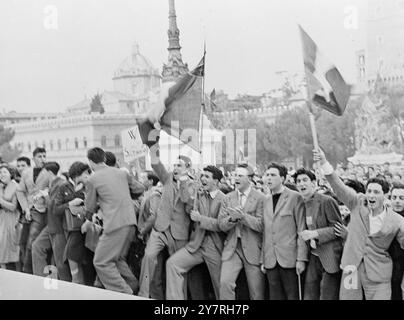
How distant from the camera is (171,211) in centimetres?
720

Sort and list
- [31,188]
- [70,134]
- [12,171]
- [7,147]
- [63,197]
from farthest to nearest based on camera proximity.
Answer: [7,147]
[70,134]
[12,171]
[31,188]
[63,197]

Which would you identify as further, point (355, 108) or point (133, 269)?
point (355, 108)

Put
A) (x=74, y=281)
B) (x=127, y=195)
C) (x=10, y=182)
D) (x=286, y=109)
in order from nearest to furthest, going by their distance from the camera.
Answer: (x=127, y=195), (x=74, y=281), (x=10, y=182), (x=286, y=109)

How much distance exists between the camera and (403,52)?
12.1 meters

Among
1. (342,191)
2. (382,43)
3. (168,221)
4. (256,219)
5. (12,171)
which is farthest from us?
(382,43)

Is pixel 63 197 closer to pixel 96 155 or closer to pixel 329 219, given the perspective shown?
pixel 96 155

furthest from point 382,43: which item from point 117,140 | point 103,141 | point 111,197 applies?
point 111,197

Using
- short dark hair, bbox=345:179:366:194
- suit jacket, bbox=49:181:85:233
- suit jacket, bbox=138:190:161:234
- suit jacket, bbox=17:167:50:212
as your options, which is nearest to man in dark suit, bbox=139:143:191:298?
suit jacket, bbox=138:190:161:234

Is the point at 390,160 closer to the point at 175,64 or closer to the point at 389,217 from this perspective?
the point at 175,64

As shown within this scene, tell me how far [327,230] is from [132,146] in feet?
9.86

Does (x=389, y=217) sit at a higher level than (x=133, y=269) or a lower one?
higher

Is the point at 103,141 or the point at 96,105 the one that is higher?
the point at 96,105
